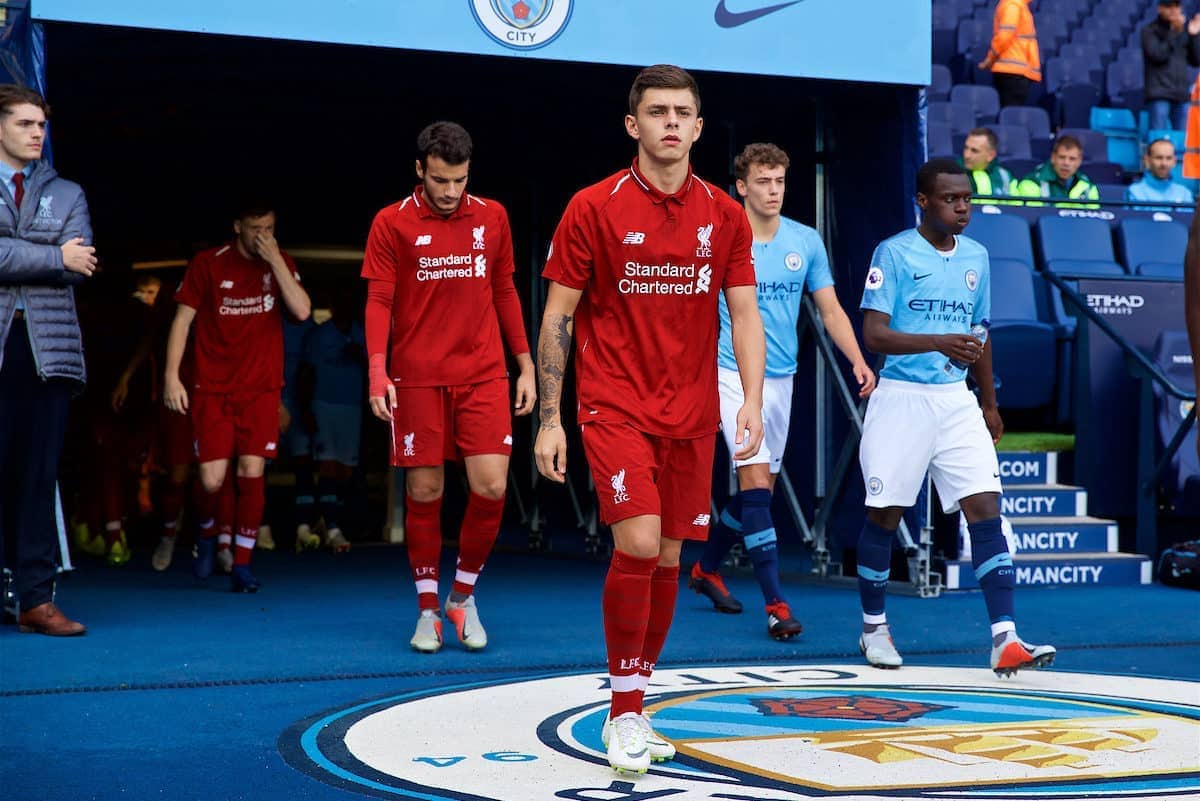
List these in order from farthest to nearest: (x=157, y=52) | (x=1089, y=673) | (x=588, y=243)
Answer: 1. (x=157, y=52)
2. (x=1089, y=673)
3. (x=588, y=243)

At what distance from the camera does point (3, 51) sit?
6996mm

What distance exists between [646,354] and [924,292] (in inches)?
81.1

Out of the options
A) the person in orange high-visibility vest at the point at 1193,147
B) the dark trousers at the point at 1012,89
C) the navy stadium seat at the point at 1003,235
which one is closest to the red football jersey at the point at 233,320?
the navy stadium seat at the point at 1003,235

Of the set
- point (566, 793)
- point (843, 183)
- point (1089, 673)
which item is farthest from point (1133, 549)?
point (566, 793)

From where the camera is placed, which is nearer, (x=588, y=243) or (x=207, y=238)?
(x=588, y=243)

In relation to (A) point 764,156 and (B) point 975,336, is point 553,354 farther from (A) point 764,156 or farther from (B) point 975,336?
(A) point 764,156

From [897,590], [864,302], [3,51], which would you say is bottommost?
[897,590]

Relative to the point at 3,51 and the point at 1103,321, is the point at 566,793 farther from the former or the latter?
the point at 1103,321

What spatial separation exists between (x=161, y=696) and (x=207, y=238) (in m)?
7.50

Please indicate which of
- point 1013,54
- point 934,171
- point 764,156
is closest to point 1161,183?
point 1013,54

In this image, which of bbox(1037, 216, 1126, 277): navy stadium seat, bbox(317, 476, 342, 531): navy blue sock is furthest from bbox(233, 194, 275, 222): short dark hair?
bbox(1037, 216, 1126, 277): navy stadium seat

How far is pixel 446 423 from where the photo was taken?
6.52 metres

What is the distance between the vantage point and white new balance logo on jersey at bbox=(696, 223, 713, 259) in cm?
446

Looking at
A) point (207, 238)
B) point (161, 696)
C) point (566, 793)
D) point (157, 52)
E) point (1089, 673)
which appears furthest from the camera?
point (207, 238)
